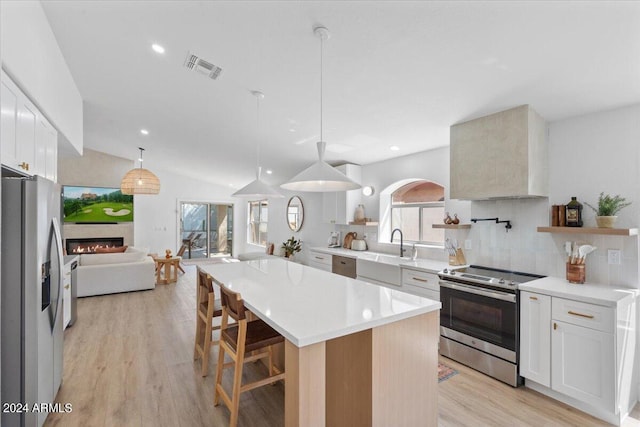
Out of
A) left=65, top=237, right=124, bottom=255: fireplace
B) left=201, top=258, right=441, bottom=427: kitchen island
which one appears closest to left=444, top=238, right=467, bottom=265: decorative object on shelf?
left=201, top=258, right=441, bottom=427: kitchen island

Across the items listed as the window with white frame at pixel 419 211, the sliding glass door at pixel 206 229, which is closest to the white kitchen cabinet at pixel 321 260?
the window with white frame at pixel 419 211

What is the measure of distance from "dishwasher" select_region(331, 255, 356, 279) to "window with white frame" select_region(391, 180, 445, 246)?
876mm

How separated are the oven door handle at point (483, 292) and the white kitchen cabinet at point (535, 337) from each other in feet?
0.30

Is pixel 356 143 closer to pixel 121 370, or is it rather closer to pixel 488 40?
pixel 488 40

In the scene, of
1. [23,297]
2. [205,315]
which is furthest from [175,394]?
[23,297]

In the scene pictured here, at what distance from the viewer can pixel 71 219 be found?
7617 mm

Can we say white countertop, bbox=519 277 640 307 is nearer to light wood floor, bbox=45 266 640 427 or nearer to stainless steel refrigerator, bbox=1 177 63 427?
light wood floor, bbox=45 266 640 427

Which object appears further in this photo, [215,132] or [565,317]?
[215,132]

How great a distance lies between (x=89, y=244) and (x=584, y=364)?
9527 millimetres

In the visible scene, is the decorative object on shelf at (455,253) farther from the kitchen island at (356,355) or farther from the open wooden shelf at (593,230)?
the kitchen island at (356,355)

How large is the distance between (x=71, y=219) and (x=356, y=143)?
7590 mm

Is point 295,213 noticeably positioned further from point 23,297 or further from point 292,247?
point 23,297

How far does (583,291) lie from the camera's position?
234 cm

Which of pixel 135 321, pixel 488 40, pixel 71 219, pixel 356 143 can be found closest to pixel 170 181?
pixel 71 219
